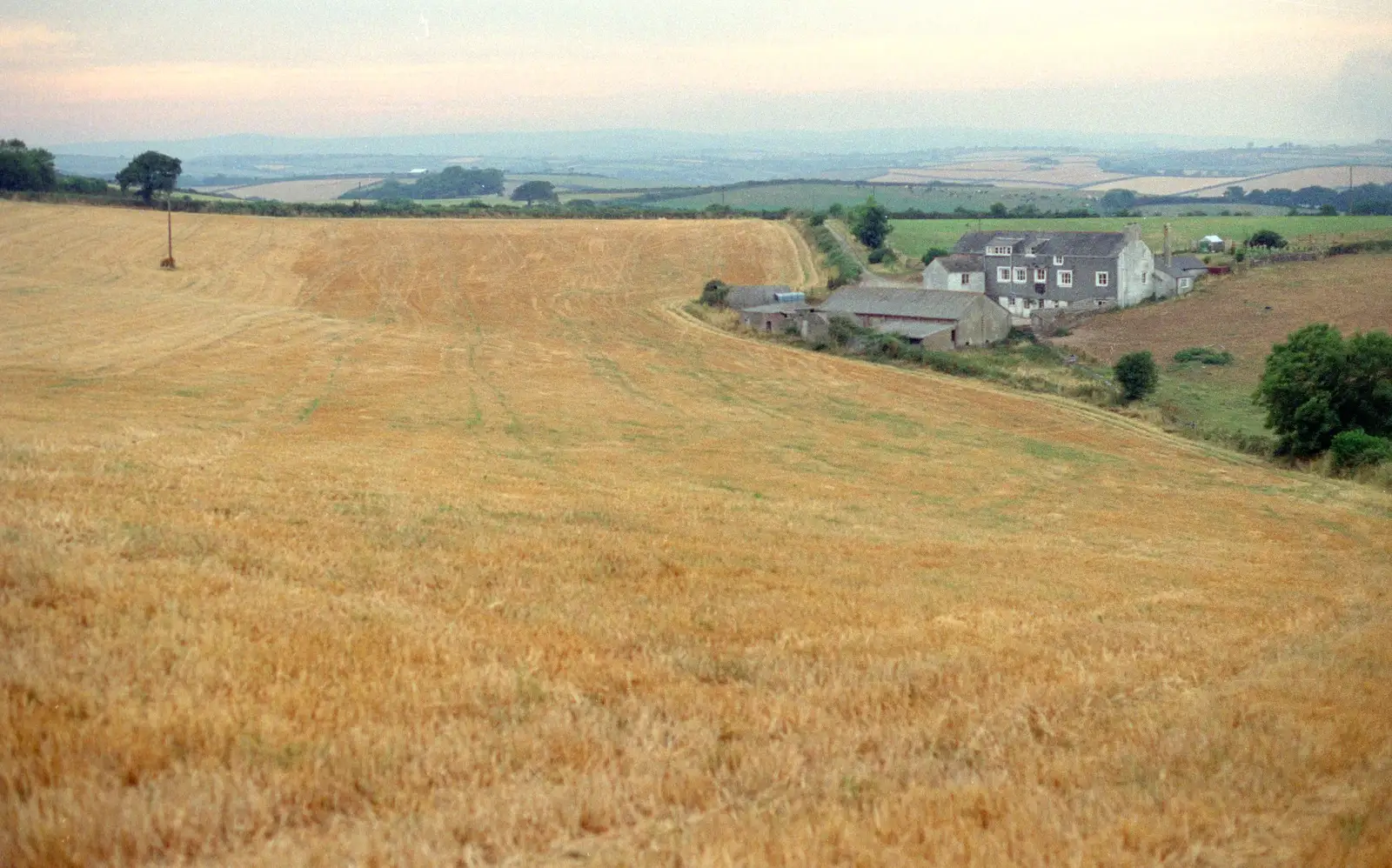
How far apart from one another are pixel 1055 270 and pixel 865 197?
219 feet

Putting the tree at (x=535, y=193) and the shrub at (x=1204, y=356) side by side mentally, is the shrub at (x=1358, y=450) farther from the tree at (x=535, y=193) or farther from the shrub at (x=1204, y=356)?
the tree at (x=535, y=193)

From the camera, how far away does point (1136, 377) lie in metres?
47.3

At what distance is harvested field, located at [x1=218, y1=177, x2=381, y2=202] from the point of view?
465ft

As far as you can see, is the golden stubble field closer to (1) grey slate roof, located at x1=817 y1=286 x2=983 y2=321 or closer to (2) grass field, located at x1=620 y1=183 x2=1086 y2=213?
(1) grey slate roof, located at x1=817 y1=286 x2=983 y2=321

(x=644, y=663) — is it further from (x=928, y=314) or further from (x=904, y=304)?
(x=904, y=304)

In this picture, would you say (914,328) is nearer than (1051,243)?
Yes

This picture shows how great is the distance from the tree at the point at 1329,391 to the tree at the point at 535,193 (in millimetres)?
122979

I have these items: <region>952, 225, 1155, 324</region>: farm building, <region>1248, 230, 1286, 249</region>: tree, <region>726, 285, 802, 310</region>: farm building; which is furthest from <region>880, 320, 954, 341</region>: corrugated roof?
<region>1248, 230, 1286, 249</region>: tree

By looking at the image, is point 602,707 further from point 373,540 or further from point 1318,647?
point 1318,647

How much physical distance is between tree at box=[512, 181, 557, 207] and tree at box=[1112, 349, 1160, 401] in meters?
112

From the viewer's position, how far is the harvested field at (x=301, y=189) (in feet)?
465

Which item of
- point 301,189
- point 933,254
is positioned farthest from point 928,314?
point 301,189

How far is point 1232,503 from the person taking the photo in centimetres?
2759

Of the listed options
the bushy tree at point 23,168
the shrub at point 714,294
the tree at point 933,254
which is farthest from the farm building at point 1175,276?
the bushy tree at point 23,168
